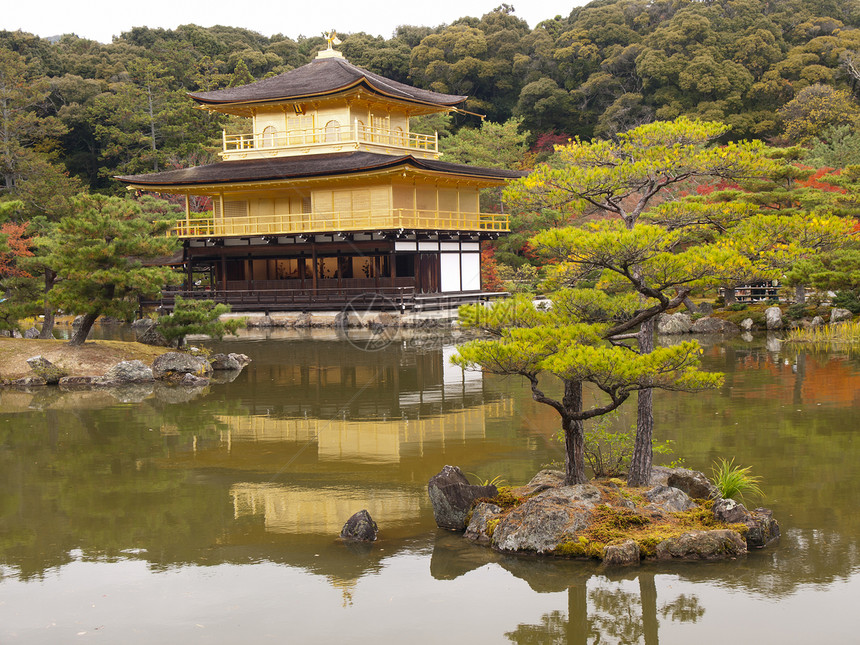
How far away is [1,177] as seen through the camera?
4816 centimetres

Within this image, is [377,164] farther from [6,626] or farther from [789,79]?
[789,79]

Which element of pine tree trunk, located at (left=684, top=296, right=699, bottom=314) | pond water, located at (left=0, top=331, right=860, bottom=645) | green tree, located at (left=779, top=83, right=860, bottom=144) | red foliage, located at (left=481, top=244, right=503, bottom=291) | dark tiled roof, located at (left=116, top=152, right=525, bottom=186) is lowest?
pond water, located at (left=0, top=331, right=860, bottom=645)

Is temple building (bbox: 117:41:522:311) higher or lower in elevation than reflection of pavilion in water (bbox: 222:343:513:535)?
higher

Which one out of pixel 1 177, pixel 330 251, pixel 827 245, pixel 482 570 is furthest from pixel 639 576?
pixel 1 177

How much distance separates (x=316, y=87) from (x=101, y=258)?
59.9ft

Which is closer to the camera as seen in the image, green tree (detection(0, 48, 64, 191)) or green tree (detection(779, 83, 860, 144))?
green tree (detection(0, 48, 64, 191))

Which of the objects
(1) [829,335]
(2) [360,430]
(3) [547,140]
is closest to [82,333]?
(2) [360,430]

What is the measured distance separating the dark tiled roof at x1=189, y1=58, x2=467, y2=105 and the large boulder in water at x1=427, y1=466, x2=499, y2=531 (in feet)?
87.2

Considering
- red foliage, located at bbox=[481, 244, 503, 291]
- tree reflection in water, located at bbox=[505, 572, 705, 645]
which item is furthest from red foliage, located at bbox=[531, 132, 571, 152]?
tree reflection in water, located at bbox=[505, 572, 705, 645]

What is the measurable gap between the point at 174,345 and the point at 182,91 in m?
35.4

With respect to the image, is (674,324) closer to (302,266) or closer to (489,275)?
(489,275)

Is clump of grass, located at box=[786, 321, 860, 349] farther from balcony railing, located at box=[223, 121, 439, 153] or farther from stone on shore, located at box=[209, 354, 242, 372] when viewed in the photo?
balcony railing, located at box=[223, 121, 439, 153]

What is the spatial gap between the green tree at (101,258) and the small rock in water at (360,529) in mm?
12163

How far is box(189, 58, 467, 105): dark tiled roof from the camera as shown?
34.2 metres
